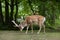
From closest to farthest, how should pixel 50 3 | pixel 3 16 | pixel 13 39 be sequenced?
pixel 13 39
pixel 50 3
pixel 3 16

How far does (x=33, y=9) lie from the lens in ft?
65.4

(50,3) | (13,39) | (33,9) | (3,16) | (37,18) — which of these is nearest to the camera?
(13,39)

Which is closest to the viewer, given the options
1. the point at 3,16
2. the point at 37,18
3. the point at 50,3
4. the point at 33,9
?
the point at 37,18

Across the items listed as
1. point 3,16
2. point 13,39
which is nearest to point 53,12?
point 3,16

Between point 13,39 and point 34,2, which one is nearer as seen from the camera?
point 13,39

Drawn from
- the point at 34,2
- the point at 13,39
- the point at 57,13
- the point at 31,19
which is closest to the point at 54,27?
the point at 57,13

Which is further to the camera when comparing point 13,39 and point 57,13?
point 57,13

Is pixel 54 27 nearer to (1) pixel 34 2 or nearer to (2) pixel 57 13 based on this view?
(2) pixel 57 13

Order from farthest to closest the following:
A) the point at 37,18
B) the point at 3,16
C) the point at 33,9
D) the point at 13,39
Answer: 1. the point at 3,16
2. the point at 33,9
3. the point at 37,18
4. the point at 13,39

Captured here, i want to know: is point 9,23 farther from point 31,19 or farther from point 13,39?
point 13,39

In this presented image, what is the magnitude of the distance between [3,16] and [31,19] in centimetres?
598

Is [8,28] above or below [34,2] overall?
below

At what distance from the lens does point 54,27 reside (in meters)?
19.1

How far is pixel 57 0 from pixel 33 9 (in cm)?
213
